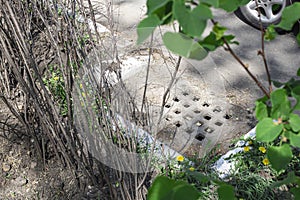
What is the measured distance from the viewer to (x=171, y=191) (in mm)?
810

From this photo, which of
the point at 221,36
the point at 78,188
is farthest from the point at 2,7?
the point at 221,36

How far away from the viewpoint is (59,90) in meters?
3.12

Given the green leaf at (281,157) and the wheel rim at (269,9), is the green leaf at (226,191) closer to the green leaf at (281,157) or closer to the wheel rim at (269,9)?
the green leaf at (281,157)

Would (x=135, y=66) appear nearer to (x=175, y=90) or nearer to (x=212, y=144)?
(x=175, y=90)

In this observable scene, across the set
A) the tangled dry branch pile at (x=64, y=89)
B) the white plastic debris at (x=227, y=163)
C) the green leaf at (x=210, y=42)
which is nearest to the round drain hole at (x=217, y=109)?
the white plastic debris at (x=227, y=163)

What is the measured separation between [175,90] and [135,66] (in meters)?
0.39

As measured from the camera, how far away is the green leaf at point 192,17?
68cm

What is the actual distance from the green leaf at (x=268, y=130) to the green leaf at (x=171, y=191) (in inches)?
8.4

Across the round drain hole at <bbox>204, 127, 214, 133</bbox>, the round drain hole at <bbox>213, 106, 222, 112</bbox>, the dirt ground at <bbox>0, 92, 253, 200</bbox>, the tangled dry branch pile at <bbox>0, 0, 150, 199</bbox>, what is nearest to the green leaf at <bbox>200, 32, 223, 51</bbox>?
the tangled dry branch pile at <bbox>0, 0, 150, 199</bbox>

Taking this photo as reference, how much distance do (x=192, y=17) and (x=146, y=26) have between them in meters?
0.09

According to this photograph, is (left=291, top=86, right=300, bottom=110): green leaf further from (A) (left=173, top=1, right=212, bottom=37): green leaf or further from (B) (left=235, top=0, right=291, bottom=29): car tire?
(B) (left=235, top=0, right=291, bottom=29): car tire

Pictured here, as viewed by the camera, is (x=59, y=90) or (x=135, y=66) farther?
(x=135, y=66)

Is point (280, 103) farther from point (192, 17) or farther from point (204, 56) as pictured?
point (192, 17)

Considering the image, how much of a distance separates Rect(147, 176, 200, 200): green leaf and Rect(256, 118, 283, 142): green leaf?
21 cm
